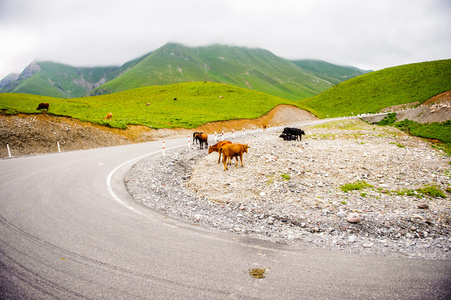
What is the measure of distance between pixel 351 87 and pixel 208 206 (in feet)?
348

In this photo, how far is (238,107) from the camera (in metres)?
63.7

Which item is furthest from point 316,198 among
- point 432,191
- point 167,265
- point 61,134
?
point 61,134

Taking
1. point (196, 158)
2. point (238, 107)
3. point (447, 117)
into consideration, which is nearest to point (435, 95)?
point (447, 117)

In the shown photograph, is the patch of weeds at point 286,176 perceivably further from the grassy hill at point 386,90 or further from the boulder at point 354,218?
the grassy hill at point 386,90

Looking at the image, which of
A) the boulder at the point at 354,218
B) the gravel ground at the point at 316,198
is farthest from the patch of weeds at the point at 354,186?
the boulder at the point at 354,218

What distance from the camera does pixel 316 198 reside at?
8.80 meters

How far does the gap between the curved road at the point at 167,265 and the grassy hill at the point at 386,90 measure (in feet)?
242

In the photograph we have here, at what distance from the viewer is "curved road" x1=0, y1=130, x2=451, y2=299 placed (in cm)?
379

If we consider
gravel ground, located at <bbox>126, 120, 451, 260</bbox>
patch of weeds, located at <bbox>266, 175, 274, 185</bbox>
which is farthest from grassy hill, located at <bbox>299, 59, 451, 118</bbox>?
patch of weeds, located at <bbox>266, 175, 274, 185</bbox>

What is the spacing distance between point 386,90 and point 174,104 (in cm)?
7619

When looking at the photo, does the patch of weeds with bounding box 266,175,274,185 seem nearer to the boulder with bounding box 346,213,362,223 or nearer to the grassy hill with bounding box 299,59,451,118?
the boulder with bounding box 346,213,362,223

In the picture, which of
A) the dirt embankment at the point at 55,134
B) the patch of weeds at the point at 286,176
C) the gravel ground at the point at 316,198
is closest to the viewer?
the gravel ground at the point at 316,198

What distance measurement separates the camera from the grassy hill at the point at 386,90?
222ft

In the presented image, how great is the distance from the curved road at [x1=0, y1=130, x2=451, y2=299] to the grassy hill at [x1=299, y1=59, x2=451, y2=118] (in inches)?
2908
